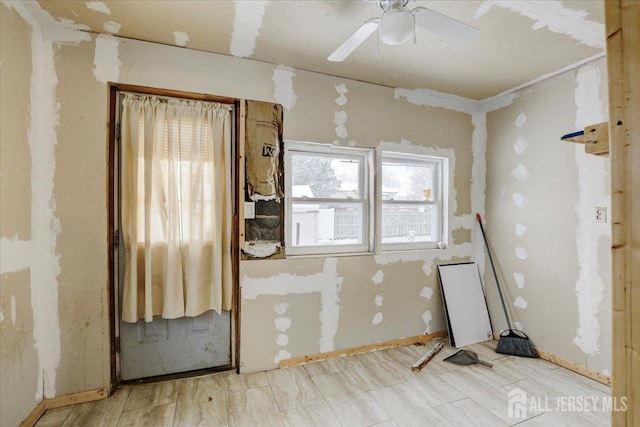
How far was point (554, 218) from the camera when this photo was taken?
9.30 ft

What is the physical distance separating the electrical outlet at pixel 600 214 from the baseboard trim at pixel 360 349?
71.8 inches

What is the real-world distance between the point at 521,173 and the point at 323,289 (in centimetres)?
240

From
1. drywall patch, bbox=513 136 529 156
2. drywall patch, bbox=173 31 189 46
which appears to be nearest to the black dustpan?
drywall patch, bbox=513 136 529 156

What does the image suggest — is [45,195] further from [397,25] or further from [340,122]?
[397,25]

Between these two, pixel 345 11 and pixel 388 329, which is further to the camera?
pixel 388 329

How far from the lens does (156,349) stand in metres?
2.44

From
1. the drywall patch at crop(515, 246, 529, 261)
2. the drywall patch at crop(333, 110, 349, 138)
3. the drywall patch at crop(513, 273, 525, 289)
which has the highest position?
the drywall patch at crop(333, 110, 349, 138)

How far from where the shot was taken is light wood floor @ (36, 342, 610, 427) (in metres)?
1.98

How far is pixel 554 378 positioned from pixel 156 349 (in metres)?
3.35

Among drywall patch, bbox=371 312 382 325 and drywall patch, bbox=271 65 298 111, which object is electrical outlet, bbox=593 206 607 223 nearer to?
drywall patch, bbox=371 312 382 325

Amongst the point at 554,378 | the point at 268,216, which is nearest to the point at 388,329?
the point at 554,378

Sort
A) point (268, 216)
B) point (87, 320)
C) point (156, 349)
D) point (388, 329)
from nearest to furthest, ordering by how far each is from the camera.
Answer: point (87, 320) < point (156, 349) < point (268, 216) < point (388, 329)

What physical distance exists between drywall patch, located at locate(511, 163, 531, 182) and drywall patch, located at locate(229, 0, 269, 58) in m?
2.86

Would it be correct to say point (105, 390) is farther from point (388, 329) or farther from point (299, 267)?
point (388, 329)
